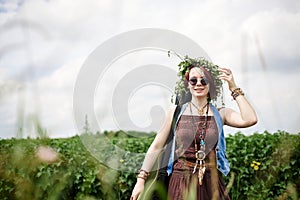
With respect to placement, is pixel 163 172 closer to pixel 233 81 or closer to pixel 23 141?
pixel 233 81

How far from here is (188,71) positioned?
11.0 feet

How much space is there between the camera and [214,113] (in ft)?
10.5

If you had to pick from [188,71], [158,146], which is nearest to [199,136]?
[158,146]

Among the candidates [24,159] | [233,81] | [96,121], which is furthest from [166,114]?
[24,159]

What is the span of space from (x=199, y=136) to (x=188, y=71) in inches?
21.2

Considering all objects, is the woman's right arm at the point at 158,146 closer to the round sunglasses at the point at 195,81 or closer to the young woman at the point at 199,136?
the young woman at the point at 199,136

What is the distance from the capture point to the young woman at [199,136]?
9.94 ft

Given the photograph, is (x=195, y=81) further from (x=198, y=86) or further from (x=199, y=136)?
(x=199, y=136)

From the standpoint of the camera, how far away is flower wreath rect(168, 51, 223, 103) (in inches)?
133

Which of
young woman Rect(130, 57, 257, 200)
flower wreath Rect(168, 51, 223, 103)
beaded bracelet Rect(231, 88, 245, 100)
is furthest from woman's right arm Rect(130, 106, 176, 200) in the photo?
beaded bracelet Rect(231, 88, 245, 100)

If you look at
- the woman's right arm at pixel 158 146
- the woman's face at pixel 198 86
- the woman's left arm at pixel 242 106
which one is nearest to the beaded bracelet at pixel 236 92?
the woman's left arm at pixel 242 106

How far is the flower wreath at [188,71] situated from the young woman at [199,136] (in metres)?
0.02

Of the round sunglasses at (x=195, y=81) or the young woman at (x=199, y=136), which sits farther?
the round sunglasses at (x=195, y=81)

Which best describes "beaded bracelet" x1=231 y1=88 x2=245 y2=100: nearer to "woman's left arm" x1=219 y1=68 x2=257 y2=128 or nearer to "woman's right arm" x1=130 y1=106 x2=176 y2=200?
"woman's left arm" x1=219 y1=68 x2=257 y2=128
